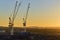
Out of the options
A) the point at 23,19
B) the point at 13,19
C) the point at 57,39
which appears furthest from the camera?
the point at 23,19

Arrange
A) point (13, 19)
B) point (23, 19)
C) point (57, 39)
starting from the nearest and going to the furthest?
point (57, 39)
point (13, 19)
point (23, 19)

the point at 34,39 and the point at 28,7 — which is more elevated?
the point at 28,7

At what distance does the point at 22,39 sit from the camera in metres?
108

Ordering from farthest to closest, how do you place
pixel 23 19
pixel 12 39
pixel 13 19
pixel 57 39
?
1. pixel 23 19
2. pixel 13 19
3. pixel 57 39
4. pixel 12 39

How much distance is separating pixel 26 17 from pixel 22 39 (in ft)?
168

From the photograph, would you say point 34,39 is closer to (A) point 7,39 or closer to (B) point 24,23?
(A) point 7,39

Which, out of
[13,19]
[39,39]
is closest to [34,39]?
[39,39]

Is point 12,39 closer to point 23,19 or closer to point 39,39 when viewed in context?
point 39,39

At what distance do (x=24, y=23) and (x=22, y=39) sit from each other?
182ft

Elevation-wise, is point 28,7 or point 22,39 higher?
point 28,7

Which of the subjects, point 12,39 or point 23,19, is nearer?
point 12,39

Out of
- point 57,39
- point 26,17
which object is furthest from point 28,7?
point 57,39

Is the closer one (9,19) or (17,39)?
(17,39)

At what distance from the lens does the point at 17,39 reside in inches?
4134
